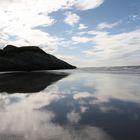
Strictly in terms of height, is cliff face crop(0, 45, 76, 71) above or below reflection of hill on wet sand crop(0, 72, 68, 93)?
above

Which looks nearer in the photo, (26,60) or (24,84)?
(24,84)

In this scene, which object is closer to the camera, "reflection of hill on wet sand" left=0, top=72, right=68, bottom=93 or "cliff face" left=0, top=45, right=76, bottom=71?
"reflection of hill on wet sand" left=0, top=72, right=68, bottom=93

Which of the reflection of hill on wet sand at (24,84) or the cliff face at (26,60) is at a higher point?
the cliff face at (26,60)

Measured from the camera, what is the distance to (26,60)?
72.3 m

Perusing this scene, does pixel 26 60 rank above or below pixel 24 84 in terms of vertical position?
above

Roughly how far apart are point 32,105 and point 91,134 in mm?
4105

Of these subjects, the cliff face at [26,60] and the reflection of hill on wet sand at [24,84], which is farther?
the cliff face at [26,60]

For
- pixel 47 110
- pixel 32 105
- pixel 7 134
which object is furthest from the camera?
pixel 32 105

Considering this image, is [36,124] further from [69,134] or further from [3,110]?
[3,110]

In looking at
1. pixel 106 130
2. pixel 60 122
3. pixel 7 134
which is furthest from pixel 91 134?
pixel 7 134

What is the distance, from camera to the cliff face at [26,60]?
207ft

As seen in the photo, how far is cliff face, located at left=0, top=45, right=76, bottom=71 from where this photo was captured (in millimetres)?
63231

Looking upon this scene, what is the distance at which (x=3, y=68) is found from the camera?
59562 millimetres

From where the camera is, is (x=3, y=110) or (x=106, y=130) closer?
(x=106, y=130)
